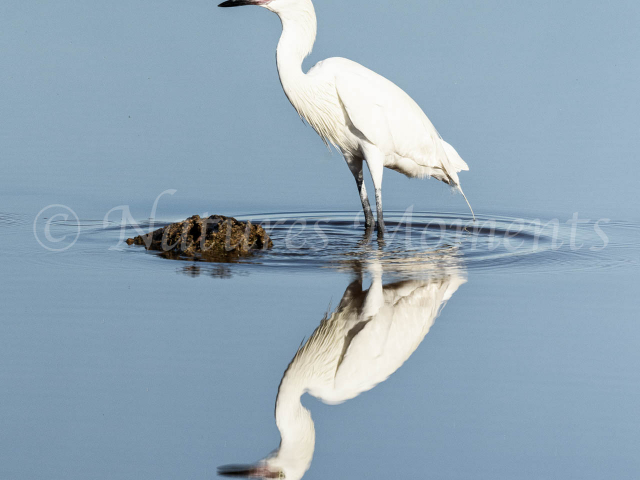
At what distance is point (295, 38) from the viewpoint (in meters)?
7.93

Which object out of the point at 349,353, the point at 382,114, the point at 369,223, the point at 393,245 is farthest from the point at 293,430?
the point at 369,223

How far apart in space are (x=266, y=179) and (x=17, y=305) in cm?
466

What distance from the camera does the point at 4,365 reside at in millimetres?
4875

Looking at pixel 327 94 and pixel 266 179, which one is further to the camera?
pixel 266 179

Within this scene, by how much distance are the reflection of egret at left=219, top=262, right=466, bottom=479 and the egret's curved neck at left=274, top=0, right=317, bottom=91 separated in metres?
2.25

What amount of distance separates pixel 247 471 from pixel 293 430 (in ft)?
1.43

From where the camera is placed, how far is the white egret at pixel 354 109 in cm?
796

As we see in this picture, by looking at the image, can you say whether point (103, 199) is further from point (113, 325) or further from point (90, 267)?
point (113, 325)

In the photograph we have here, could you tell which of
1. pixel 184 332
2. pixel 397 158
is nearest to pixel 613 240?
pixel 397 158

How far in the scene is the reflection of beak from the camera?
3.86m

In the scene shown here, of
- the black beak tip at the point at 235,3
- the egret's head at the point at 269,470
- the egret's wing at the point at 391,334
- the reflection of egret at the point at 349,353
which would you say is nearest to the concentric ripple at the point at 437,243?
the egret's wing at the point at 391,334

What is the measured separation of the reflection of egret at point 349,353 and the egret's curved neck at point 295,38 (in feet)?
7.38

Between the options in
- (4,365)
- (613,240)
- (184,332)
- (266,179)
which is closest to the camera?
(4,365)

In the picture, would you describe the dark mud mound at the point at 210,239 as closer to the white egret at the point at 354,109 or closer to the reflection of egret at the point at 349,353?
the reflection of egret at the point at 349,353
